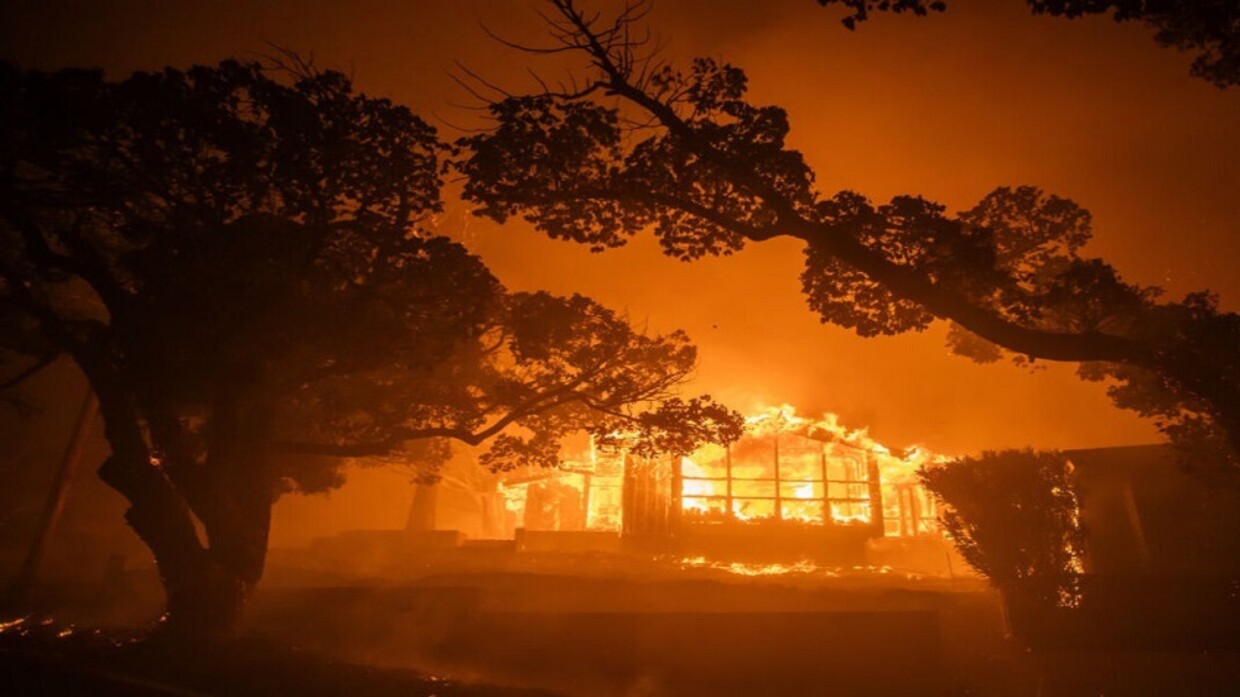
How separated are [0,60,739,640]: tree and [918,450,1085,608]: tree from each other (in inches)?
312

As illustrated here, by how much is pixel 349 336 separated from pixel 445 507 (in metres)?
33.2

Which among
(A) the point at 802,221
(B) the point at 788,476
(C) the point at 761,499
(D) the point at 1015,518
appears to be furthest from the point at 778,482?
(A) the point at 802,221

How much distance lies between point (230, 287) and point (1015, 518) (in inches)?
721

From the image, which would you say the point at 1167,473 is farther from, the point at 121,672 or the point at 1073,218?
the point at 121,672

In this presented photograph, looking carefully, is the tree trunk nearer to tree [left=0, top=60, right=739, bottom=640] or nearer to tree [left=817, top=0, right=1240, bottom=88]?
tree [left=0, top=60, right=739, bottom=640]

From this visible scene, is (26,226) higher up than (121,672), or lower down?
higher up

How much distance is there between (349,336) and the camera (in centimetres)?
1173

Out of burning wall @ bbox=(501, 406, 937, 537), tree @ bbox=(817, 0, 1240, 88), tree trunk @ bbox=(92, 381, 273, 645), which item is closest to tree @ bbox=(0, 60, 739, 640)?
tree trunk @ bbox=(92, 381, 273, 645)

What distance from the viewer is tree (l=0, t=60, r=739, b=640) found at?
10.9 m

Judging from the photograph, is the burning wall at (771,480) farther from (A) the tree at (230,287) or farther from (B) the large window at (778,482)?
(A) the tree at (230,287)

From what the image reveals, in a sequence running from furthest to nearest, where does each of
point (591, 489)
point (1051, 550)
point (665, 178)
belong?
point (591, 489), point (1051, 550), point (665, 178)

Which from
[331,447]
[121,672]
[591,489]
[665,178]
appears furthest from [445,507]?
[665,178]

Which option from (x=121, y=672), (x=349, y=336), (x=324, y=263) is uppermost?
(x=324, y=263)

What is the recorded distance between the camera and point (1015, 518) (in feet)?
54.1
